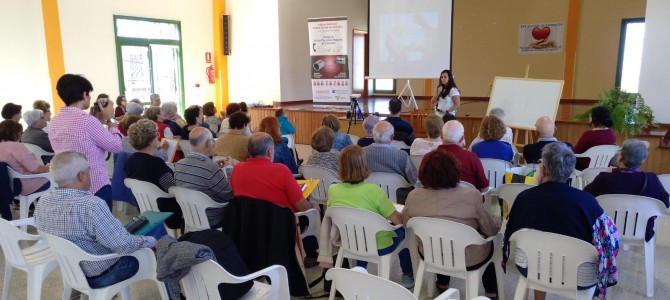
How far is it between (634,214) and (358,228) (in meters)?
1.70

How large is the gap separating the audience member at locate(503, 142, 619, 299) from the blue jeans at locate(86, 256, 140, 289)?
2.01 m

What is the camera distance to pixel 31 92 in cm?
762

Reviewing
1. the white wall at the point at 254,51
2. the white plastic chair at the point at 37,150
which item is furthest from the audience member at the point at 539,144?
the white wall at the point at 254,51

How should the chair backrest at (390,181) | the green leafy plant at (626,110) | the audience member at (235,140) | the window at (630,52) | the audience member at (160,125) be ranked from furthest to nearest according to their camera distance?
the window at (630,52), the green leafy plant at (626,110), the audience member at (160,125), the audience member at (235,140), the chair backrest at (390,181)

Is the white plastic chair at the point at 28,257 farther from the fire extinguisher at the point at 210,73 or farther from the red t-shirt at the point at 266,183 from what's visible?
the fire extinguisher at the point at 210,73

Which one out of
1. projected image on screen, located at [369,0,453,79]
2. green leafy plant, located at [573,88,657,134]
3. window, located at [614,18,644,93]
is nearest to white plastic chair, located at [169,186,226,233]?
green leafy plant, located at [573,88,657,134]

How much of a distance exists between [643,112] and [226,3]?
8266 mm

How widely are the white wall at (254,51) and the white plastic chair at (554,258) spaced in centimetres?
843

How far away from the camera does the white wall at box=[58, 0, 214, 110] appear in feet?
26.6

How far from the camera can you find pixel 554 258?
2209mm

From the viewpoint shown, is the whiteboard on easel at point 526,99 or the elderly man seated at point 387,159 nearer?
the elderly man seated at point 387,159

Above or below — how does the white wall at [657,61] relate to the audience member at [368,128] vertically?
above

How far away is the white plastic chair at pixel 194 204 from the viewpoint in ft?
9.75

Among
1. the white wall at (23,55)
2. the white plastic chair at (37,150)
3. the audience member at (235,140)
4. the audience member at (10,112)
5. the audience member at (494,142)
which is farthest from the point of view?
the white wall at (23,55)
